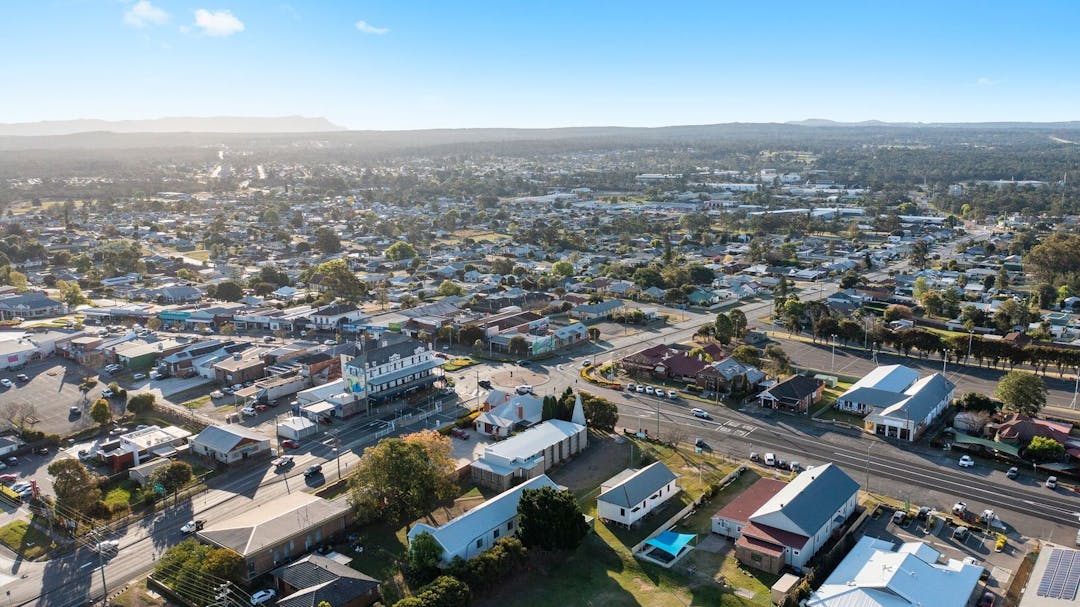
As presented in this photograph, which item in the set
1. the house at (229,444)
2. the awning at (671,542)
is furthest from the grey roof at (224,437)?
the awning at (671,542)

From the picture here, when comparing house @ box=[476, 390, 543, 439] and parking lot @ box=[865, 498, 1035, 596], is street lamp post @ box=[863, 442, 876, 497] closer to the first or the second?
parking lot @ box=[865, 498, 1035, 596]

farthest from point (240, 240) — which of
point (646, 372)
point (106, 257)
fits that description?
point (646, 372)

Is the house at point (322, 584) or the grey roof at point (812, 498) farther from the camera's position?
the grey roof at point (812, 498)

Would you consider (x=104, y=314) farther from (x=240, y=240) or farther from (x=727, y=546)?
(x=727, y=546)

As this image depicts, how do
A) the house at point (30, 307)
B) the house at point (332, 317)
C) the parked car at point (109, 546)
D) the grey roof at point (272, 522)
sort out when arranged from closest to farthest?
the grey roof at point (272, 522) → the parked car at point (109, 546) → the house at point (332, 317) → the house at point (30, 307)

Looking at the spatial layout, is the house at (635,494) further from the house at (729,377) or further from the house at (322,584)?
the house at (729,377)

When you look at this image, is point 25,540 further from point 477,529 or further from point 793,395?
point 793,395
